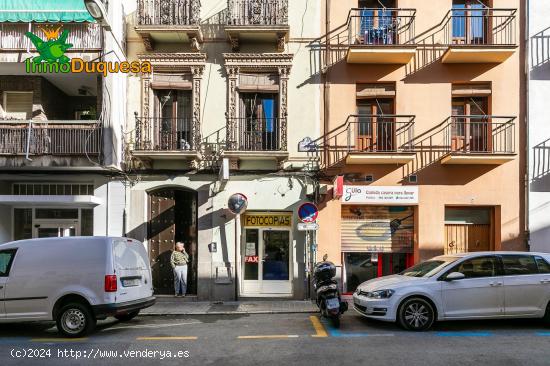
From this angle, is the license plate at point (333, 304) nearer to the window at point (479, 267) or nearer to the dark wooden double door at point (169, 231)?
the window at point (479, 267)

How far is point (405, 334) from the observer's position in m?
8.45

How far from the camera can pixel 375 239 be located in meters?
13.5

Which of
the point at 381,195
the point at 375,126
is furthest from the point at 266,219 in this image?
the point at 375,126

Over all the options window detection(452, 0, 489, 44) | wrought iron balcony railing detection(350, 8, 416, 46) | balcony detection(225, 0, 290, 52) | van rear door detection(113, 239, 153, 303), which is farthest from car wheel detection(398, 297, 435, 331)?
window detection(452, 0, 489, 44)

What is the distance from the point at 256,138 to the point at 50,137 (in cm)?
586

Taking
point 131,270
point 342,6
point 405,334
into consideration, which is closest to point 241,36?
point 342,6

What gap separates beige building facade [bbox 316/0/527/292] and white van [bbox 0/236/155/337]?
6.44 m

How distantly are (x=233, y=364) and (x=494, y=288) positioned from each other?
5.44m

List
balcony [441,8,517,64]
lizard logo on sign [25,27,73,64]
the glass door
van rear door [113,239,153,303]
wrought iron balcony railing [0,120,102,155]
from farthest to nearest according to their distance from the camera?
the glass door
balcony [441,8,517,64]
wrought iron balcony railing [0,120,102,155]
lizard logo on sign [25,27,73,64]
van rear door [113,239,153,303]

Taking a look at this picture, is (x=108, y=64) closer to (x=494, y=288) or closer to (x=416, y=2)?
(x=416, y=2)

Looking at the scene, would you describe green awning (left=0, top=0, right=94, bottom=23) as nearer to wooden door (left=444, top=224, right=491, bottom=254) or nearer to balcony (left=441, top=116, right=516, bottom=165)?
balcony (left=441, top=116, right=516, bottom=165)

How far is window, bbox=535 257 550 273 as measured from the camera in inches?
360

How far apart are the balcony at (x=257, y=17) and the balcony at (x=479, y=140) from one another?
573 centimetres

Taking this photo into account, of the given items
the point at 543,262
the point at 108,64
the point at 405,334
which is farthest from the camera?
the point at 108,64
